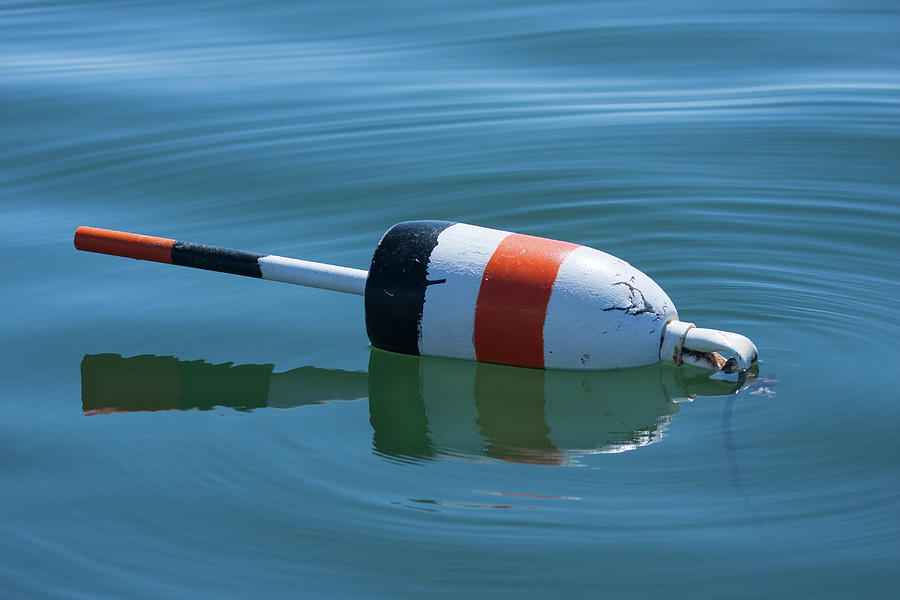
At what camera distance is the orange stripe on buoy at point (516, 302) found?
3322 millimetres

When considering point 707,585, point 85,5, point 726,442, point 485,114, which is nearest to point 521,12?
point 485,114

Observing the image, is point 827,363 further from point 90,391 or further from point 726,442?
point 90,391

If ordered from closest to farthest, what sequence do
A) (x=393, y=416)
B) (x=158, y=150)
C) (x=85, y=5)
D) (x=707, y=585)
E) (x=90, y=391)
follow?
(x=707, y=585) < (x=393, y=416) < (x=90, y=391) < (x=158, y=150) < (x=85, y=5)

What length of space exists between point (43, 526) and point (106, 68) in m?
4.94

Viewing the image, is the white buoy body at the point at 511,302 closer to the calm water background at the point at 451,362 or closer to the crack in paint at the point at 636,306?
the crack in paint at the point at 636,306

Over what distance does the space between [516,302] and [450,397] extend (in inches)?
15.5

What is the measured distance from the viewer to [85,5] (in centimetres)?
893

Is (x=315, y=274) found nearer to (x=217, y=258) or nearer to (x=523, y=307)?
(x=217, y=258)

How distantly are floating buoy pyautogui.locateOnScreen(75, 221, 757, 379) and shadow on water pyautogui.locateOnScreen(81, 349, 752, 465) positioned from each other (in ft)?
0.34

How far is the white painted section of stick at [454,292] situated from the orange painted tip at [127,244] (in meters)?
1.02

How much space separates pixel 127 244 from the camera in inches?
156

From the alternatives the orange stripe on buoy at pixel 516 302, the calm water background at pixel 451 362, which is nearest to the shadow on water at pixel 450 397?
the calm water background at pixel 451 362

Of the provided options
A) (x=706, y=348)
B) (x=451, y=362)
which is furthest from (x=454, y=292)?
(x=706, y=348)

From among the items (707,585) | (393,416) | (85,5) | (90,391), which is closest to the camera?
(707,585)
